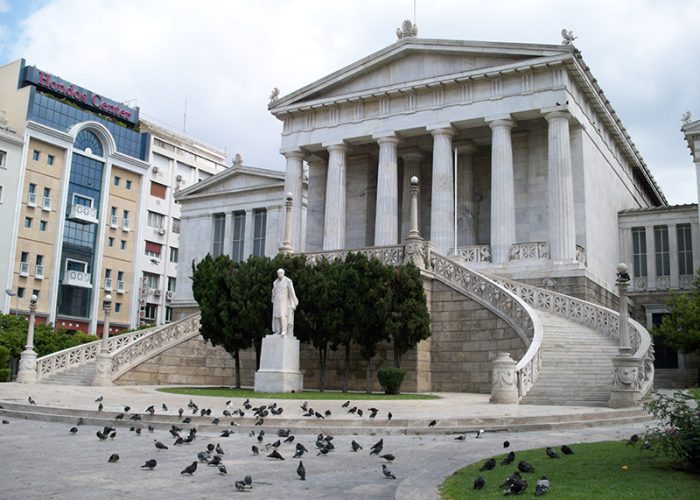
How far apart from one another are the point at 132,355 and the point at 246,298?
6225mm

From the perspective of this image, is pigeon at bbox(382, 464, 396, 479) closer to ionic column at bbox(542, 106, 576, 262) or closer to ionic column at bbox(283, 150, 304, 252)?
ionic column at bbox(542, 106, 576, 262)

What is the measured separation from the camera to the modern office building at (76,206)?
5512 centimetres

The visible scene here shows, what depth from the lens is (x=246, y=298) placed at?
84.9 ft

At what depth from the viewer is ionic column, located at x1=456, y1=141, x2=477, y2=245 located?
39.9 m

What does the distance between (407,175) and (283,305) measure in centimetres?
Result: 2177

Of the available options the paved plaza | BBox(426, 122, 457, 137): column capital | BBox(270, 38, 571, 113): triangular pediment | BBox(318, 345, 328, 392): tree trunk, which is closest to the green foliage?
the paved plaza

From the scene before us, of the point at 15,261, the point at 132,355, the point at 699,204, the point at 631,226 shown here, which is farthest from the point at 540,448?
the point at 15,261

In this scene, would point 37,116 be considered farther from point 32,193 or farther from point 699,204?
point 699,204

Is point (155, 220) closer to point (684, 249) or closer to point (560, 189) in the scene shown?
point (560, 189)

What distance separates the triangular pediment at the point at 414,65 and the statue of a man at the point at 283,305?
744 inches

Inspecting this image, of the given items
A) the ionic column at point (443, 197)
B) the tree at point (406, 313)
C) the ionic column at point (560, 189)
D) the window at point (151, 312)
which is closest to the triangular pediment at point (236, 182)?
the ionic column at point (443, 197)

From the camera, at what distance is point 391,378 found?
904 inches

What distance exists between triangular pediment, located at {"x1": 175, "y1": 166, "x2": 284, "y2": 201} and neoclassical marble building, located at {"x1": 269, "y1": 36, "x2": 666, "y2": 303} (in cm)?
509

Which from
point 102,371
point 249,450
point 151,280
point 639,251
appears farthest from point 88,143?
point 249,450
